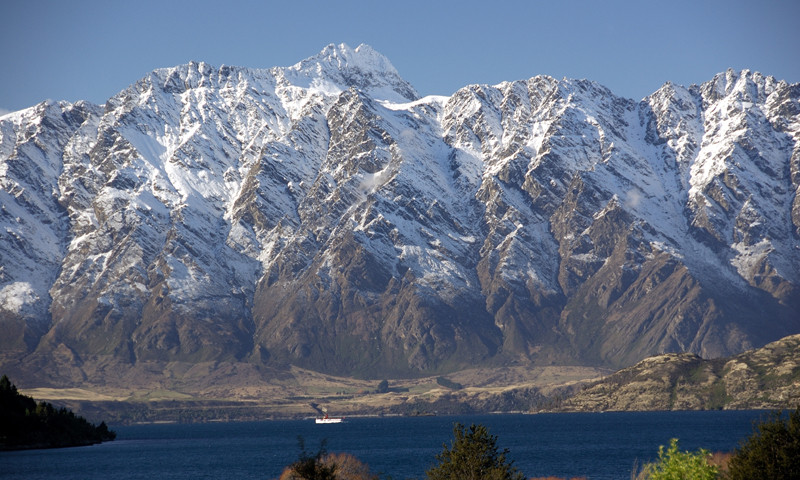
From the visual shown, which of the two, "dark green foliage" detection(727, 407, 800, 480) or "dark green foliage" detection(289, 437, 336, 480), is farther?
"dark green foliage" detection(727, 407, 800, 480)

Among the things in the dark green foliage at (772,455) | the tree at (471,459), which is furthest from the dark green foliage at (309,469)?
the dark green foliage at (772,455)

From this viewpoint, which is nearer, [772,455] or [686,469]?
[772,455]

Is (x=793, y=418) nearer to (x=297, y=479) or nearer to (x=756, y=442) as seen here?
(x=756, y=442)

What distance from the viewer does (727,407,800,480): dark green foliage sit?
93438mm

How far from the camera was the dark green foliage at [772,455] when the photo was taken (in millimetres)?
93438

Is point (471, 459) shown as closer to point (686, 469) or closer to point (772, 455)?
point (686, 469)

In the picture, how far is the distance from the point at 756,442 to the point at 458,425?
27256 millimetres

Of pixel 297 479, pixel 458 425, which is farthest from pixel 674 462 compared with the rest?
pixel 297 479

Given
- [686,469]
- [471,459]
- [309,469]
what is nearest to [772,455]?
[686,469]

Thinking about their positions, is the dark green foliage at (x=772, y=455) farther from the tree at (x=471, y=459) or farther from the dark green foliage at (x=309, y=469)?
the dark green foliage at (x=309, y=469)

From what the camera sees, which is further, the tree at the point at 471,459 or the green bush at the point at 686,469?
the tree at the point at 471,459

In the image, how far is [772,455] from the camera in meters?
94.6

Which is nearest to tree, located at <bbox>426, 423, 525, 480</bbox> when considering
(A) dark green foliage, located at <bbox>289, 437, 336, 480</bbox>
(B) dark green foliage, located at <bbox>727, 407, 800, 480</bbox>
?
(A) dark green foliage, located at <bbox>289, 437, 336, 480</bbox>

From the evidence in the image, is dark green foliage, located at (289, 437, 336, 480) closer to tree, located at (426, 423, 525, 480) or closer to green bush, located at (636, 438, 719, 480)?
tree, located at (426, 423, 525, 480)
